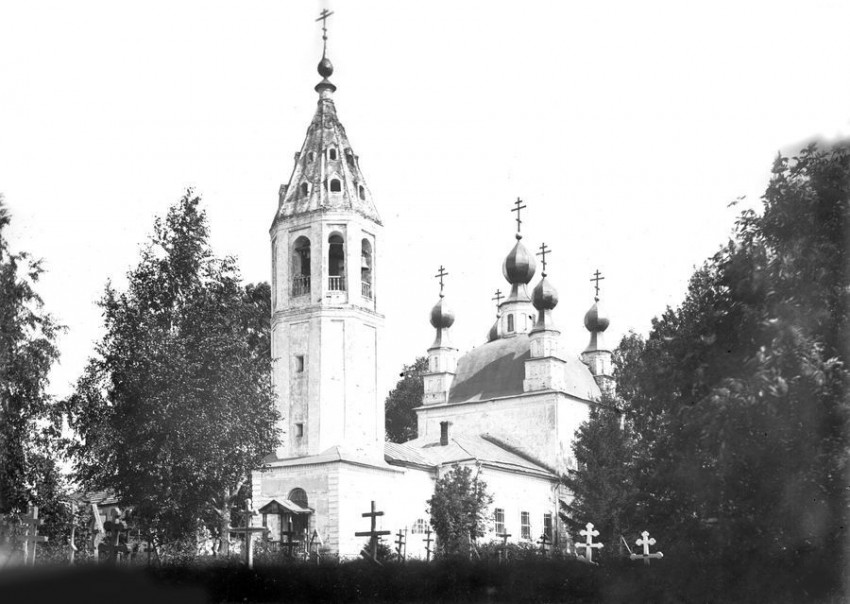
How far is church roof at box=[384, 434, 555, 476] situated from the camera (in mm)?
43750

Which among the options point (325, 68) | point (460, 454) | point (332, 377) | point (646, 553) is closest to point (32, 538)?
point (646, 553)

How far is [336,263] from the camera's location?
40062 millimetres

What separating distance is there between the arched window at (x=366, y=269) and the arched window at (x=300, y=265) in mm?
1928

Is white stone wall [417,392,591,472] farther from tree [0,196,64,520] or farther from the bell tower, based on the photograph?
tree [0,196,64,520]

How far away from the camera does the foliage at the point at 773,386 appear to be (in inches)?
650

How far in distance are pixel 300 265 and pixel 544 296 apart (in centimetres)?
1699

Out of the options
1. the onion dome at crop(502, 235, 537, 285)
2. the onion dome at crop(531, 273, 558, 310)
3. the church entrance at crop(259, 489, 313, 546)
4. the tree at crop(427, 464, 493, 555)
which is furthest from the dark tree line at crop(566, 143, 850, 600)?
the onion dome at crop(502, 235, 537, 285)

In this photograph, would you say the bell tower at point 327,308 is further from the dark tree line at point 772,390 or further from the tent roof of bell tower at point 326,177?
the dark tree line at point 772,390

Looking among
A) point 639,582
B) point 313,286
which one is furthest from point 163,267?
point 639,582

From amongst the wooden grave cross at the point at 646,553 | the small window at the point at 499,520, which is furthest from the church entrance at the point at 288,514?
the wooden grave cross at the point at 646,553

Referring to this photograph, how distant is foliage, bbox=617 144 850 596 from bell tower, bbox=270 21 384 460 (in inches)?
803

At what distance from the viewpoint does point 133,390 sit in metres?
25.8

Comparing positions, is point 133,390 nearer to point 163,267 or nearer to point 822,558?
point 163,267

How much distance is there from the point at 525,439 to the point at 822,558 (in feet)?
122
